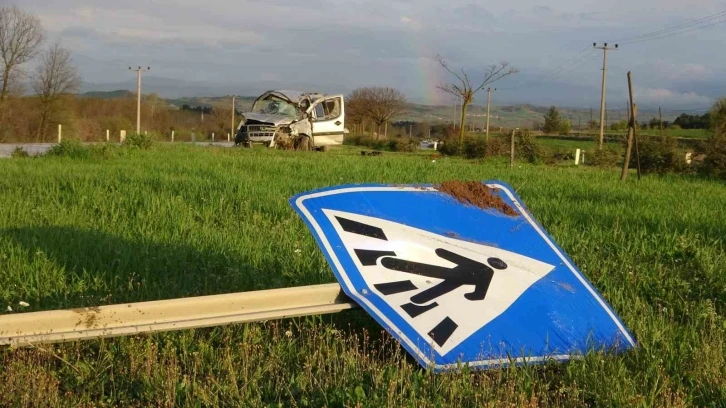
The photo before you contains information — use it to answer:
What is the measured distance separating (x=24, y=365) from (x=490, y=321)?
2.15 metres

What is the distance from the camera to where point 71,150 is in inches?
620

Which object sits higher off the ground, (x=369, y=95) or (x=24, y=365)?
(x=369, y=95)

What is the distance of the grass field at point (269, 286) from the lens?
3004mm

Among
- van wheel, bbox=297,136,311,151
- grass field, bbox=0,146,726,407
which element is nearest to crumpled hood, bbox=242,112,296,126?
van wheel, bbox=297,136,311,151

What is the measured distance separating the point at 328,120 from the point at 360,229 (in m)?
23.2

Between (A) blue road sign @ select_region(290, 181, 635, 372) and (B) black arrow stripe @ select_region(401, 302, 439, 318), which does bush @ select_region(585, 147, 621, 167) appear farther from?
(B) black arrow stripe @ select_region(401, 302, 439, 318)

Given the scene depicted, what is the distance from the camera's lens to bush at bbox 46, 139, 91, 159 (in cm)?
1525

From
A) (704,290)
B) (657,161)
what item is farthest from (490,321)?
(657,161)

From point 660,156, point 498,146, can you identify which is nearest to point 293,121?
point 498,146

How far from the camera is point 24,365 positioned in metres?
3.19

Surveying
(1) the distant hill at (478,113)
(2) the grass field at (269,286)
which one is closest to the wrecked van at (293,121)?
(2) the grass field at (269,286)

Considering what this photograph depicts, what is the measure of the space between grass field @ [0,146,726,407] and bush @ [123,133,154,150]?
8247mm

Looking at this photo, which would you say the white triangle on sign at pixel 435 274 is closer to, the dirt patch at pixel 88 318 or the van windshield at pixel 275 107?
the dirt patch at pixel 88 318

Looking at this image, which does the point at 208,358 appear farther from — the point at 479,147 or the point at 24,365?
the point at 479,147
